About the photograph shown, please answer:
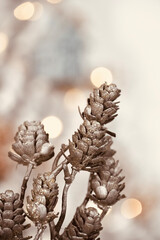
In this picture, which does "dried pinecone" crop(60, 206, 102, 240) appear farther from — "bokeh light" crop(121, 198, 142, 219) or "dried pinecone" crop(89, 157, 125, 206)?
"bokeh light" crop(121, 198, 142, 219)

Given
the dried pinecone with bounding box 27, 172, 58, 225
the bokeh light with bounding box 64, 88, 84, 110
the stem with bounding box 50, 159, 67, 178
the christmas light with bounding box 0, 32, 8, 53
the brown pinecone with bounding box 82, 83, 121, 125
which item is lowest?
the dried pinecone with bounding box 27, 172, 58, 225

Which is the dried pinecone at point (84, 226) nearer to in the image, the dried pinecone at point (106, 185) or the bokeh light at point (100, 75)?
the dried pinecone at point (106, 185)

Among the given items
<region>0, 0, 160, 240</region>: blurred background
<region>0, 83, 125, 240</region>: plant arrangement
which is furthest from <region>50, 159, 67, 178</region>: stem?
<region>0, 0, 160, 240</region>: blurred background

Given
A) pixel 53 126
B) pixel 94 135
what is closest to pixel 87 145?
pixel 94 135

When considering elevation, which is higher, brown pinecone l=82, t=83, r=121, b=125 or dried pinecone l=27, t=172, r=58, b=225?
brown pinecone l=82, t=83, r=121, b=125

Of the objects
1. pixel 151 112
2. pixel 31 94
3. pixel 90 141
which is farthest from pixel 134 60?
pixel 90 141

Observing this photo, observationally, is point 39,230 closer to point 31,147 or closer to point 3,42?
point 31,147

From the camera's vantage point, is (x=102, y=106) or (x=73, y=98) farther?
(x=73, y=98)
